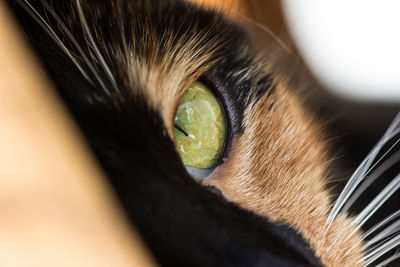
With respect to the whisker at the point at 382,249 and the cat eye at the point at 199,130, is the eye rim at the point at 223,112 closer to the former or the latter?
the cat eye at the point at 199,130

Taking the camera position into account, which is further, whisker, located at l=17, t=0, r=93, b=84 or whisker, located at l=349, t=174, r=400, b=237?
whisker, located at l=349, t=174, r=400, b=237

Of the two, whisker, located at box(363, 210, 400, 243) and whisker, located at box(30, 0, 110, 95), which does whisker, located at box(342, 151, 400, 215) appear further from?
whisker, located at box(30, 0, 110, 95)

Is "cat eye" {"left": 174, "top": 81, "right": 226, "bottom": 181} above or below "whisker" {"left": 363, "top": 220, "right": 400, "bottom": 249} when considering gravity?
below

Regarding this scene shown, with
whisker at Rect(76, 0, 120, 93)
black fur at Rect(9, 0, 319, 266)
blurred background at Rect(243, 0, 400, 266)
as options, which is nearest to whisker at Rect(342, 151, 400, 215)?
blurred background at Rect(243, 0, 400, 266)

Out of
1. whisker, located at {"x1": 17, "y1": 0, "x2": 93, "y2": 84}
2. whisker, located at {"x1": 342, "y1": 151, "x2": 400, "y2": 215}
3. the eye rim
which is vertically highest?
whisker, located at {"x1": 342, "y1": 151, "x2": 400, "y2": 215}

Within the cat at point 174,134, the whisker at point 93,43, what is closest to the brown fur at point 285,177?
the cat at point 174,134

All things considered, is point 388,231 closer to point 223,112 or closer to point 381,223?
point 381,223
